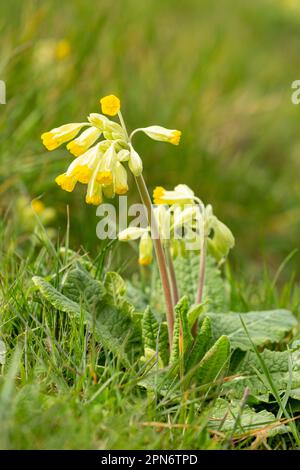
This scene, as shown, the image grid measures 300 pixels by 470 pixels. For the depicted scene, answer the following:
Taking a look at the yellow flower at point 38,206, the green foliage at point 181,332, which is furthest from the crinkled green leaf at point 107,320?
the yellow flower at point 38,206

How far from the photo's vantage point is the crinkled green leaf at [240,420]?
5.14 ft

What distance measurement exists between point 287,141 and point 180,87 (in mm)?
1123

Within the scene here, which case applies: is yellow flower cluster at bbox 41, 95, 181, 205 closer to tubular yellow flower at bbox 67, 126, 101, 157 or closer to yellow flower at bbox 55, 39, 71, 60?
tubular yellow flower at bbox 67, 126, 101, 157

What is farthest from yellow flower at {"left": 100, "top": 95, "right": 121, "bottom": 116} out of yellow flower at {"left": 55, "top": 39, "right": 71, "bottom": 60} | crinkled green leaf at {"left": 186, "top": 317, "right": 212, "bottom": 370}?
yellow flower at {"left": 55, "top": 39, "right": 71, "bottom": 60}

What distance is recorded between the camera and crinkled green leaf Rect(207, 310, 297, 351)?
188 cm

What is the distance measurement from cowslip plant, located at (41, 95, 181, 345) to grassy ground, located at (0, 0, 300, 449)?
0.26m

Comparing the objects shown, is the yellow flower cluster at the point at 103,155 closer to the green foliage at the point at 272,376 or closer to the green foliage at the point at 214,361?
the green foliage at the point at 214,361

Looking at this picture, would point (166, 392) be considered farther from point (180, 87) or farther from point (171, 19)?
point (171, 19)

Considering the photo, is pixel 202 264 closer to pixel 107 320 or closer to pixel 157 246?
pixel 157 246

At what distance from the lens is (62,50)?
12.0 feet

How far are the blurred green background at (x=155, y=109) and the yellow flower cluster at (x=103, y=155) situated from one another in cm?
91

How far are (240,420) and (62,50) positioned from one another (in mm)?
2498

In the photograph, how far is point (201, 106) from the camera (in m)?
4.05

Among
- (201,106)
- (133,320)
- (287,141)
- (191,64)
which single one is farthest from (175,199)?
(287,141)
